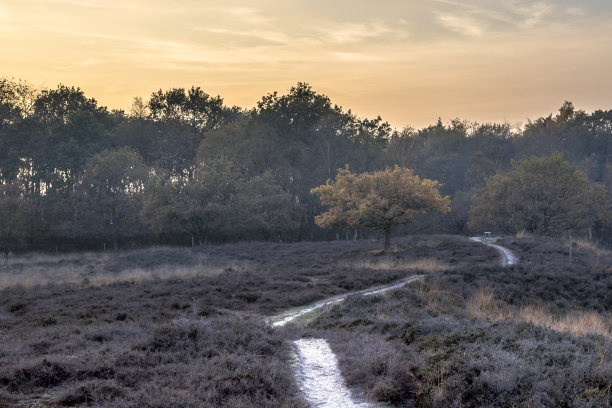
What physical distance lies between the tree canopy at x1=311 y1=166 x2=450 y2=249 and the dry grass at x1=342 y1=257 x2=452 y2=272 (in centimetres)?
355

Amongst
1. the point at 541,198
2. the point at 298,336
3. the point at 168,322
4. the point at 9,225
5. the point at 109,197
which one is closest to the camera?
the point at 298,336

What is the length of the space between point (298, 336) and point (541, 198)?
4237 centimetres

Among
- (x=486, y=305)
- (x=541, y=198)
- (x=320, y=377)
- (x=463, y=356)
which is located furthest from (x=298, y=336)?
(x=541, y=198)

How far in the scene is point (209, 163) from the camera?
2253 inches

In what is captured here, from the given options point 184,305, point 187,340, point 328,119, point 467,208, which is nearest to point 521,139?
point 467,208

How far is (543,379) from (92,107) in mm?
78316

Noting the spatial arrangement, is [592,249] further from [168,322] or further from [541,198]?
[168,322]

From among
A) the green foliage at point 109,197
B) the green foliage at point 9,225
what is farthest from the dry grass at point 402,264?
the green foliage at point 109,197

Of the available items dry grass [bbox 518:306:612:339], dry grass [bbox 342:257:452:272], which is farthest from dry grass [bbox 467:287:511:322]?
dry grass [bbox 342:257:452:272]

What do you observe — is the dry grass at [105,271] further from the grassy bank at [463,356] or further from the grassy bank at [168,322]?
the grassy bank at [463,356]

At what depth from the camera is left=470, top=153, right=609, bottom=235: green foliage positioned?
48.6 m

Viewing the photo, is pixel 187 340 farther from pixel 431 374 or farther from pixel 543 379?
pixel 543 379

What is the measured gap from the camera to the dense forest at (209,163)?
54.6m

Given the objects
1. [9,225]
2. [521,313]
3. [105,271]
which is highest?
[9,225]
